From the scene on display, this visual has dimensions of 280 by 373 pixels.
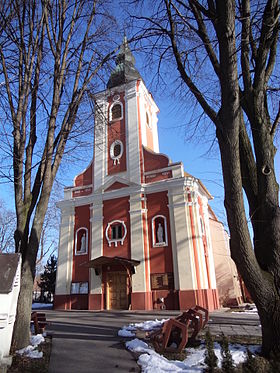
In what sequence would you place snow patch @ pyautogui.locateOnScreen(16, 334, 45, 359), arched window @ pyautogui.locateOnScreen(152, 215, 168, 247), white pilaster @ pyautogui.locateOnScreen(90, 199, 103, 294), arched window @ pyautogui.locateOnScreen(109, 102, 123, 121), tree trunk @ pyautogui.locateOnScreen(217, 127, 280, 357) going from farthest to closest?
1. arched window @ pyautogui.locateOnScreen(109, 102, 123, 121)
2. white pilaster @ pyautogui.locateOnScreen(90, 199, 103, 294)
3. arched window @ pyautogui.locateOnScreen(152, 215, 168, 247)
4. snow patch @ pyautogui.locateOnScreen(16, 334, 45, 359)
5. tree trunk @ pyautogui.locateOnScreen(217, 127, 280, 357)

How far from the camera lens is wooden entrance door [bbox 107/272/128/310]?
16641 mm

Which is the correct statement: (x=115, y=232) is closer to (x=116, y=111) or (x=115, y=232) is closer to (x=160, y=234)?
(x=160, y=234)

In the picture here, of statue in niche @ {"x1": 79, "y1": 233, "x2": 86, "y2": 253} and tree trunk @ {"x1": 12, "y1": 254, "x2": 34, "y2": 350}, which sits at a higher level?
statue in niche @ {"x1": 79, "y1": 233, "x2": 86, "y2": 253}

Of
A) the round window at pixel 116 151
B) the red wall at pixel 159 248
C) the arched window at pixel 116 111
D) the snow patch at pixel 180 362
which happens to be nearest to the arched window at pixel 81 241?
the red wall at pixel 159 248

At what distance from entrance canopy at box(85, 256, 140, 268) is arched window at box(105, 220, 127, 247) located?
1.63 metres

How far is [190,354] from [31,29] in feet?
29.0

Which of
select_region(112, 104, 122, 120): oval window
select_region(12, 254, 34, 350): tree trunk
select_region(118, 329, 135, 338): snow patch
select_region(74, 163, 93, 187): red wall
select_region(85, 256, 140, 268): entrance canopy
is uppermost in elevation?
select_region(112, 104, 122, 120): oval window

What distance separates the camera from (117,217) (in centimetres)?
1827

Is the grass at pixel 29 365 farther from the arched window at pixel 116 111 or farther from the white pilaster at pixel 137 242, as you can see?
the arched window at pixel 116 111

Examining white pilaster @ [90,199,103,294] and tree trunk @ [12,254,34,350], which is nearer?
tree trunk @ [12,254,34,350]

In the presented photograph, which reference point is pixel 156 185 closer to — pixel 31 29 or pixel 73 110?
pixel 73 110

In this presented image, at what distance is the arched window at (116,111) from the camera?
840 inches

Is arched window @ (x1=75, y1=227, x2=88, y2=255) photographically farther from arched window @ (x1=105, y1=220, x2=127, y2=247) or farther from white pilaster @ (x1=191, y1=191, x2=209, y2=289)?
white pilaster @ (x1=191, y1=191, x2=209, y2=289)

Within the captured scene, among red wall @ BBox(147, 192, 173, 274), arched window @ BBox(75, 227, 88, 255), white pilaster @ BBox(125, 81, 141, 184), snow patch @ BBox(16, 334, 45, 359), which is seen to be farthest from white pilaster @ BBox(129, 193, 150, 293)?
snow patch @ BBox(16, 334, 45, 359)
